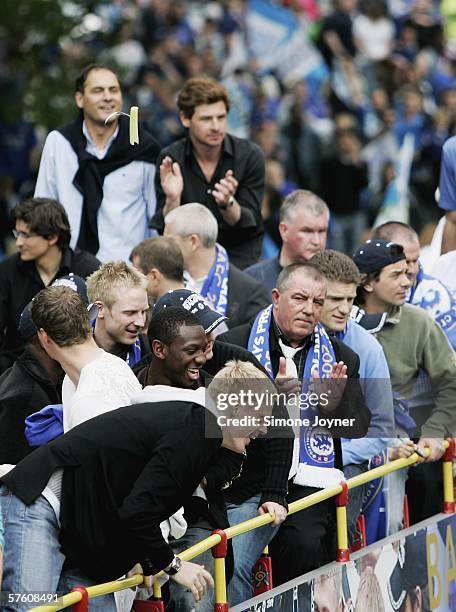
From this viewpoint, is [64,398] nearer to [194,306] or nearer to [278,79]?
[194,306]

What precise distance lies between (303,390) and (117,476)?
1.91 meters

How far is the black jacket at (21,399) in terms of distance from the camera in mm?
6727

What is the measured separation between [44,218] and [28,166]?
8.15 m

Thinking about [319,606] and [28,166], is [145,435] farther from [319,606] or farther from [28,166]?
[28,166]

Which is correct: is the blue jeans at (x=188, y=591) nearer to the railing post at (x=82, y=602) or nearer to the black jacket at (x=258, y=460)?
the black jacket at (x=258, y=460)

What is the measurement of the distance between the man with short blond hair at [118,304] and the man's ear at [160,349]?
0.76 m

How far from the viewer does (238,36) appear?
18547 millimetres

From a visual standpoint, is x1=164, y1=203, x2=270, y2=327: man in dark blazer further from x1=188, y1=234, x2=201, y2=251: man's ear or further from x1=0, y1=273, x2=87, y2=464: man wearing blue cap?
x1=0, y1=273, x2=87, y2=464: man wearing blue cap

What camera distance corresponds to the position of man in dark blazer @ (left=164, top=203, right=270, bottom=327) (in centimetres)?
853

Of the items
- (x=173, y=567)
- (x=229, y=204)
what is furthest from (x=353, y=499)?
(x=229, y=204)

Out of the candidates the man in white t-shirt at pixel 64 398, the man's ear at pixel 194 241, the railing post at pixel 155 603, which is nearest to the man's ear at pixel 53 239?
the man's ear at pixel 194 241

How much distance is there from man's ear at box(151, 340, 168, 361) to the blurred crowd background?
6.87 metres

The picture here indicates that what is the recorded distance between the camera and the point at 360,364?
7.77 metres

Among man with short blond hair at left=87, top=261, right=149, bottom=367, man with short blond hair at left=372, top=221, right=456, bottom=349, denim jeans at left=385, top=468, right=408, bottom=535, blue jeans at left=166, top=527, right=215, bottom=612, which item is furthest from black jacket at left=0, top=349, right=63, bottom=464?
man with short blond hair at left=372, top=221, right=456, bottom=349
